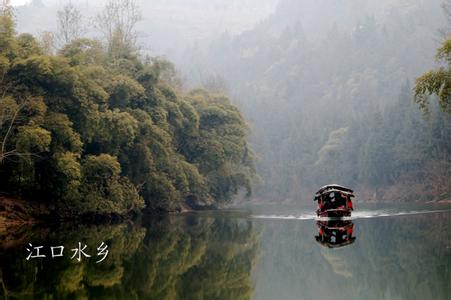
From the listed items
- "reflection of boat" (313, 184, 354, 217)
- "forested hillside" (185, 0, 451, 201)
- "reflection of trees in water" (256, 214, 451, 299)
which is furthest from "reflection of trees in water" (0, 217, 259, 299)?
"forested hillside" (185, 0, 451, 201)

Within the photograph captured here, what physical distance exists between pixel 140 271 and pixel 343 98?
11123 cm

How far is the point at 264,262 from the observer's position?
18.2m

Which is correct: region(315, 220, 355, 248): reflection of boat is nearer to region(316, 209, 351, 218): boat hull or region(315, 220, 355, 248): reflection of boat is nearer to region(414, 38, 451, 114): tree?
region(316, 209, 351, 218): boat hull

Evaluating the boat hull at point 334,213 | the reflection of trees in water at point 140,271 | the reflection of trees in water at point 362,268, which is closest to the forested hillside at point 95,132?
the reflection of trees in water at point 140,271

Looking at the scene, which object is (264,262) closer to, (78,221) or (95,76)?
(78,221)

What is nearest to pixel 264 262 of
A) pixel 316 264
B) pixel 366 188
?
pixel 316 264

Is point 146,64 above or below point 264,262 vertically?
above

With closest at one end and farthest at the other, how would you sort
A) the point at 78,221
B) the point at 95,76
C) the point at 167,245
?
the point at 167,245 → the point at 78,221 → the point at 95,76

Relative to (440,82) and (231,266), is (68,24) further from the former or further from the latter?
(231,266)

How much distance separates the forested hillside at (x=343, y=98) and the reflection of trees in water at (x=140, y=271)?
125 ft

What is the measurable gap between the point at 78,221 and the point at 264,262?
17.8 m

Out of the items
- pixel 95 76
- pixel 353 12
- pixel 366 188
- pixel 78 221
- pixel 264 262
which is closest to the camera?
pixel 264 262

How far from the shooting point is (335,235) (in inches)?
961

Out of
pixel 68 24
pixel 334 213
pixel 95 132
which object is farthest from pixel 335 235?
pixel 68 24
